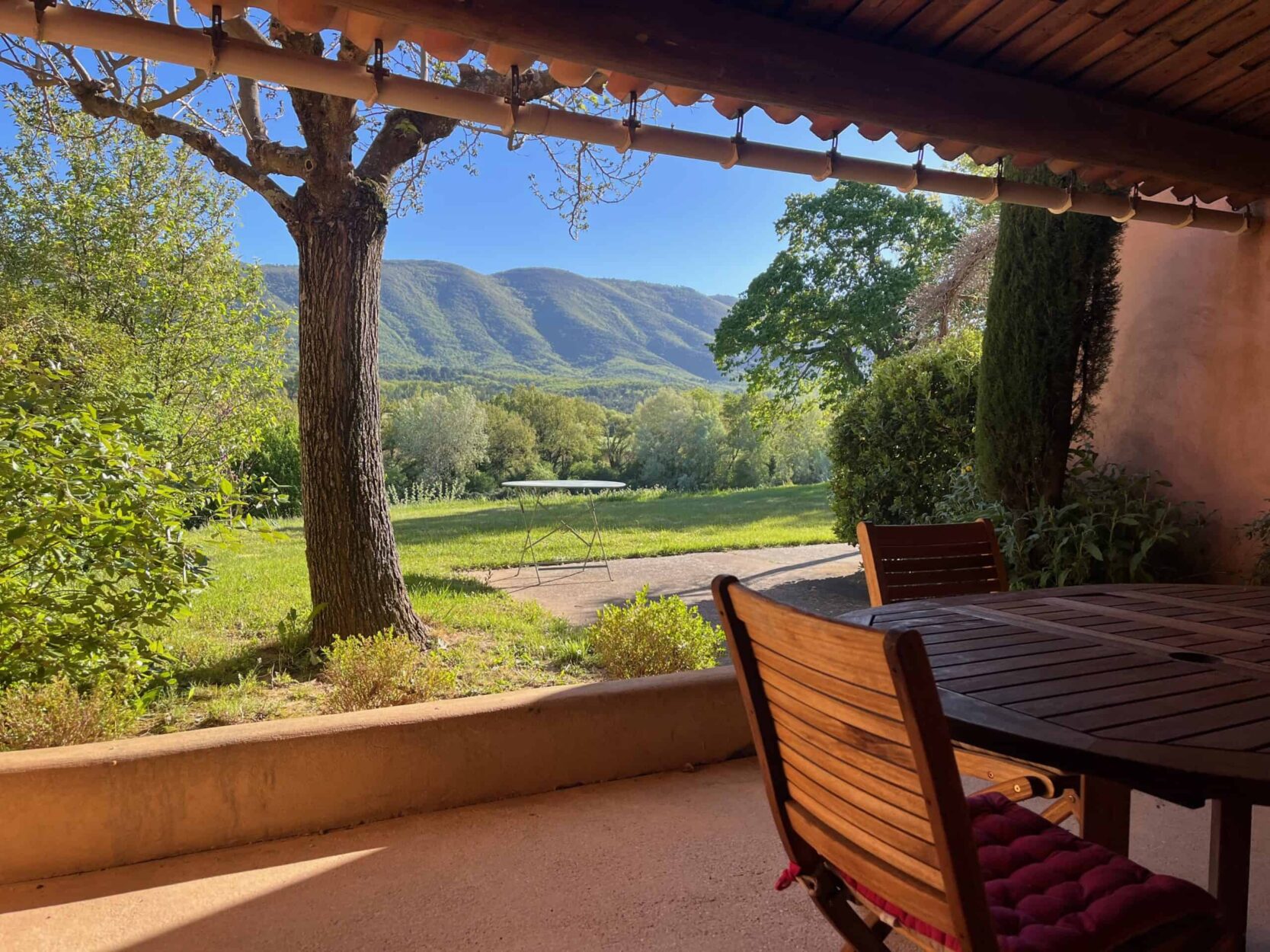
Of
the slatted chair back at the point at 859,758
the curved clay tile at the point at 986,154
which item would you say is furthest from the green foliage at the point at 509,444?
the slatted chair back at the point at 859,758

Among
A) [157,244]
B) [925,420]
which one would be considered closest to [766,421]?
[925,420]

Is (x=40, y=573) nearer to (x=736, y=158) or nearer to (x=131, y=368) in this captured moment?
(x=736, y=158)

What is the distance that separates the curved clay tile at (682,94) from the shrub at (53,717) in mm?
2318

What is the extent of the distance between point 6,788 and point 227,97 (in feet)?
13.3

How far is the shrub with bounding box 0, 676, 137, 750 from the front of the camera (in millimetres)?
2033

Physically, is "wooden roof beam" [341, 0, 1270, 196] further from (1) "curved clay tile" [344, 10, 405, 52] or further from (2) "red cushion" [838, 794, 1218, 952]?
(2) "red cushion" [838, 794, 1218, 952]

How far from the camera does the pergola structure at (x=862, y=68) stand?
175cm

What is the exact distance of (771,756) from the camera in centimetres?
119

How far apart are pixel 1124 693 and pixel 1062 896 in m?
0.31

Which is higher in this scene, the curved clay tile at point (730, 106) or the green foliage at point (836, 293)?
the green foliage at point (836, 293)

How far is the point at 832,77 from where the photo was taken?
2.17m

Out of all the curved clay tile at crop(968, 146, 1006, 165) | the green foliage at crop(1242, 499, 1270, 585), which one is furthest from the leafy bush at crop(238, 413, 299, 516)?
the green foliage at crop(1242, 499, 1270, 585)

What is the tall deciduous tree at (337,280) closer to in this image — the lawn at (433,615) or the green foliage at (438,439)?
the lawn at (433,615)

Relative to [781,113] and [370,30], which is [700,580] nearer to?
[781,113]
